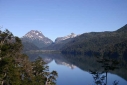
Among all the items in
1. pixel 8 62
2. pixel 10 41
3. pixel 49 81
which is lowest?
pixel 49 81

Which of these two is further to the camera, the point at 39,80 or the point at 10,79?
the point at 39,80

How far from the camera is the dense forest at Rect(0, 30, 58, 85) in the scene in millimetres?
27922

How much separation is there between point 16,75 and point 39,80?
9.42m

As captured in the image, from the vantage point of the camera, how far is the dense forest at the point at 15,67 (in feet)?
91.6

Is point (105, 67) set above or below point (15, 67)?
above

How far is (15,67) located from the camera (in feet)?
101

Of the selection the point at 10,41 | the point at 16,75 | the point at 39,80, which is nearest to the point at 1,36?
the point at 10,41

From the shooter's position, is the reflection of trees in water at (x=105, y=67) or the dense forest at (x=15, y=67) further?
the dense forest at (x=15, y=67)

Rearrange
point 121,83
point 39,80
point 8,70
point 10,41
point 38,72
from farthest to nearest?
point 121,83 < point 38,72 < point 39,80 < point 10,41 < point 8,70

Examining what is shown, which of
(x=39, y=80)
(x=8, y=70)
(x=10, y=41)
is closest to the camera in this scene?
(x=8, y=70)

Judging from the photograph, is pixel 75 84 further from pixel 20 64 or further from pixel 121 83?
pixel 20 64

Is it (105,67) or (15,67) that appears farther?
(15,67)

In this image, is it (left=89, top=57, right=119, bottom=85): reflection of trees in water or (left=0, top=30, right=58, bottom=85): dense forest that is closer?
(left=89, top=57, right=119, bottom=85): reflection of trees in water

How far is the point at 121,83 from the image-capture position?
7156 centimetres
